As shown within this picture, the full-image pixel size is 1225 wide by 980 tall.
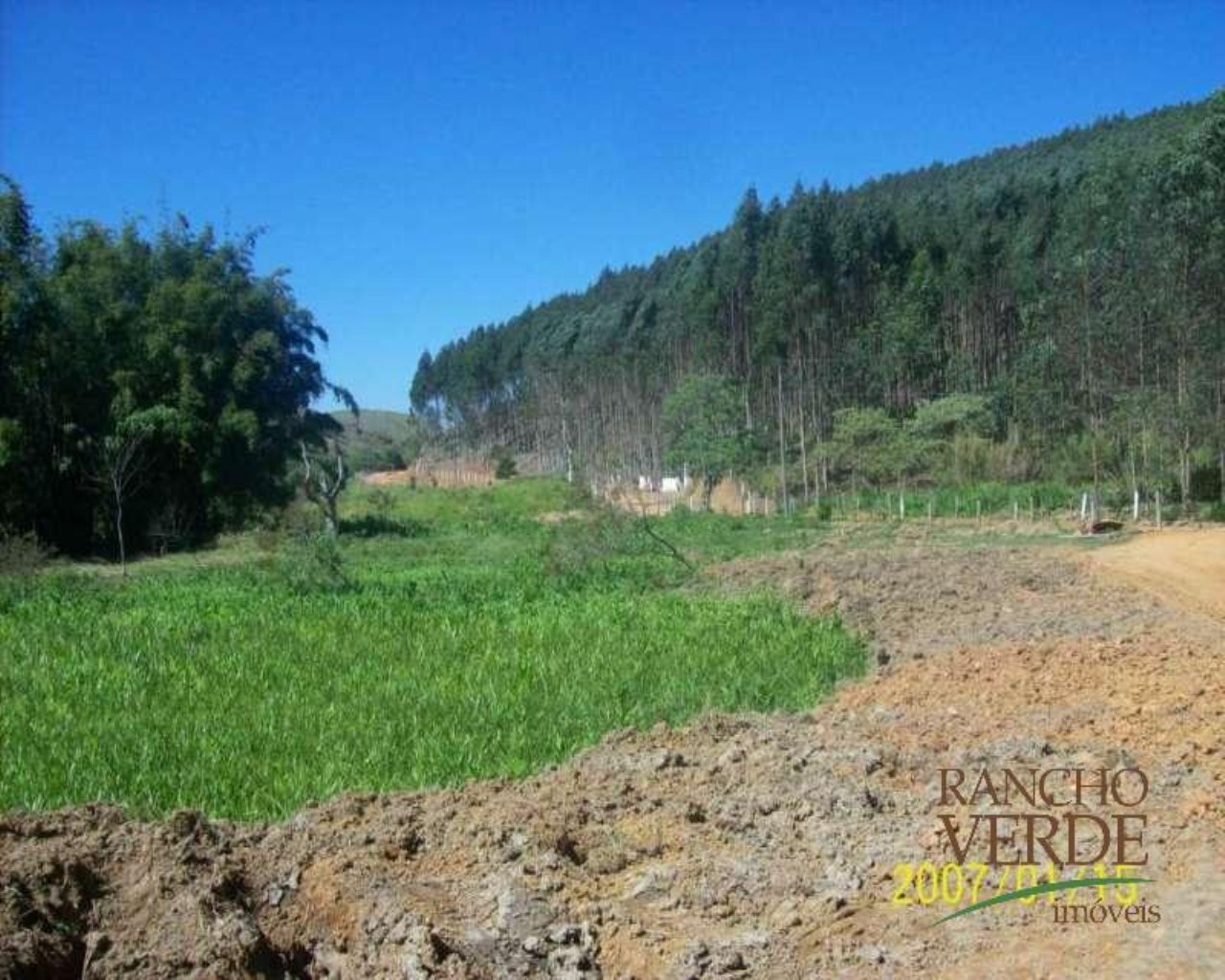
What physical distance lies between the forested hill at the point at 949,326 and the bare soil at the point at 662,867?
21.2 metres

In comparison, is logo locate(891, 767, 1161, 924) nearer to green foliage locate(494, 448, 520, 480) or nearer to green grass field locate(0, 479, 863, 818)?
green grass field locate(0, 479, 863, 818)

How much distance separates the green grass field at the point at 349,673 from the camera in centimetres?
625

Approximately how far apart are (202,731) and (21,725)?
4.37 ft

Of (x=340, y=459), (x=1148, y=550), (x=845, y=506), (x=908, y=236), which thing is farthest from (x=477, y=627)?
(x=908, y=236)

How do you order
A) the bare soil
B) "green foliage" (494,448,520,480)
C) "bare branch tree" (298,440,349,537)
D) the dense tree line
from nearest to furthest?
1. the bare soil
2. the dense tree line
3. "bare branch tree" (298,440,349,537)
4. "green foliage" (494,448,520,480)

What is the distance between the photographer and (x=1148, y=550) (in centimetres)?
1745

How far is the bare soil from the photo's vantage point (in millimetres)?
3762

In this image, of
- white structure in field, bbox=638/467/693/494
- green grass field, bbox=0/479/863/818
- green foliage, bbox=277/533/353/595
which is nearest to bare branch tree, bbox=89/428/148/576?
green grass field, bbox=0/479/863/818

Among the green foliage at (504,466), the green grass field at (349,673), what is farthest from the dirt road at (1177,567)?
the green foliage at (504,466)

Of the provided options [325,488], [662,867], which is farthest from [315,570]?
[325,488]

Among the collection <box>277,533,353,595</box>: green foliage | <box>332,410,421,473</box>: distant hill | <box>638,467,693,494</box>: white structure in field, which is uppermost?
<box>332,410,421,473</box>: distant hill

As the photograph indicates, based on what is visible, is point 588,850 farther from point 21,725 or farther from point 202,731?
point 21,725

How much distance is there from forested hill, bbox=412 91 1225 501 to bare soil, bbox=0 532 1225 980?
2117cm

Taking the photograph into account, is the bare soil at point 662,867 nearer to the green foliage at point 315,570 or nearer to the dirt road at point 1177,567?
the dirt road at point 1177,567
